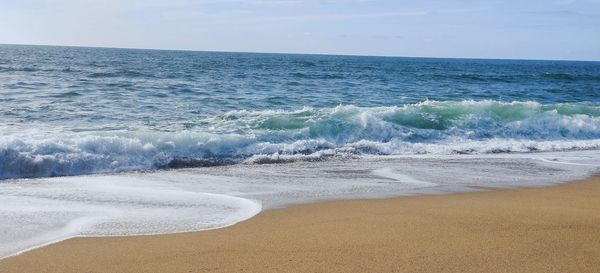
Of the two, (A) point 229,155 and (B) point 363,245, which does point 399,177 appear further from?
(B) point 363,245

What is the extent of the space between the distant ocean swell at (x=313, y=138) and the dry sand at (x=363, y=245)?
4.45m

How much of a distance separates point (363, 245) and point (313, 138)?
7.77 metres

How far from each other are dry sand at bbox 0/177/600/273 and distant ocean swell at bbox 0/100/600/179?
4451 millimetres

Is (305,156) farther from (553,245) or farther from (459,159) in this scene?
(553,245)

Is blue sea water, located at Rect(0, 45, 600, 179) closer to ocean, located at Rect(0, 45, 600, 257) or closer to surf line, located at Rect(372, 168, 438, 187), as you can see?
ocean, located at Rect(0, 45, 600, 257)

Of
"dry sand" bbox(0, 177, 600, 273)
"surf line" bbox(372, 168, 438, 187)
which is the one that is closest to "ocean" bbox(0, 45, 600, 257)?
"surf line" bbox(372, 168, 438, 187)

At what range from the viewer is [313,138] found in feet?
40.6

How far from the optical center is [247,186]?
752cm

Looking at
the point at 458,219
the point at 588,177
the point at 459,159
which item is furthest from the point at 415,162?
the point at 458,219

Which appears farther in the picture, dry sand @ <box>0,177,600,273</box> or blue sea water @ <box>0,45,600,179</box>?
blue sea water @ <box>0,45,600,179</box>

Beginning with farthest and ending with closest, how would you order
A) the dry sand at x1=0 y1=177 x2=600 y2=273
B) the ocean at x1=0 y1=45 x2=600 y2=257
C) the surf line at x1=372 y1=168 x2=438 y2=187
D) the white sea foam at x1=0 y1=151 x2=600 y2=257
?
the surf line at x1=372 y1=168 x2=438 y2=187, the ocean at x1=0 y1=45 x2=600 y2=257, the white sea foam at x1=0 y1=151 x2=600 y2=257, the dry sand at x1=0 y1=177 x2=600 y2=273

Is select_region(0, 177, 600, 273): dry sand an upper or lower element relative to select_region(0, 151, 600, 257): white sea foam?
upper

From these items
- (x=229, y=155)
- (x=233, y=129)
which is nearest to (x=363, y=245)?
(x=229, y=155)

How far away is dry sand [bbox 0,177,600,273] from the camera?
4184mm
